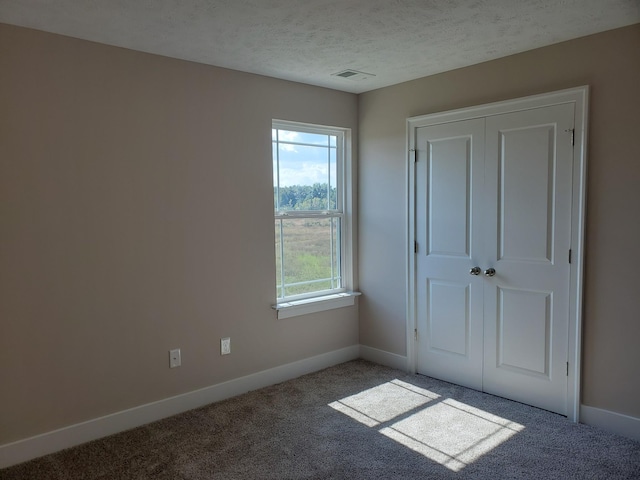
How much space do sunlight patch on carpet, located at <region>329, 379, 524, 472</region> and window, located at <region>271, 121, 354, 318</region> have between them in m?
0.92

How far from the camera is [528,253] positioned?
3135mm

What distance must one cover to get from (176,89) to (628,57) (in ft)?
8.94

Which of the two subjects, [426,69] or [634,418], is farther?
[426,69]

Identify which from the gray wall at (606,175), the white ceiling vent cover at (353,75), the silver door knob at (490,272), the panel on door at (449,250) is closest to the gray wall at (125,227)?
the white ceiling vent cover at (353,75)

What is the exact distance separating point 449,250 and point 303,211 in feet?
3.97

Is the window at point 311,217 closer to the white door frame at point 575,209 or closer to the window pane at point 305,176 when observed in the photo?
Result: the window pane at point 305,176

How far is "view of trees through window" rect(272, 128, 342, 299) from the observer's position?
3.76 meters

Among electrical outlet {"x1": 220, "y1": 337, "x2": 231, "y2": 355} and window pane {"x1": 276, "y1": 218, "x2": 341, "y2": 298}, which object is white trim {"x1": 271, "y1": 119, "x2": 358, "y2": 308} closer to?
window pane {"x1": 276, "y1": 218, "x2": 341, "y2": 298}

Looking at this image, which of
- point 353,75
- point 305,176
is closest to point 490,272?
point 305,176

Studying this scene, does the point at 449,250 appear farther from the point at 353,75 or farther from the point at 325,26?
the point at 325,26

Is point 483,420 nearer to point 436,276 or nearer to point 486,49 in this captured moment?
point 436,276

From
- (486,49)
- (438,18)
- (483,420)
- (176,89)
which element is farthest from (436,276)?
(176,89)

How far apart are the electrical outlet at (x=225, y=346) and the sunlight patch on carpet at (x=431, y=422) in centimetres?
85

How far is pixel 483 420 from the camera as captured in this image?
2998mm
